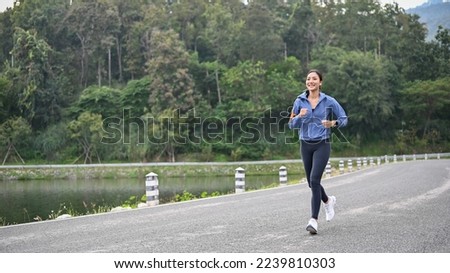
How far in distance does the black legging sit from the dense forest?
4652cm

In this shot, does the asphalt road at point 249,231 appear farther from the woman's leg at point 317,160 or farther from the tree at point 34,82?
the tree at point 34,82

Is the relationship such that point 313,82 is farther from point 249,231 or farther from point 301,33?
point 301,33

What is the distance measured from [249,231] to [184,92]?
170ft

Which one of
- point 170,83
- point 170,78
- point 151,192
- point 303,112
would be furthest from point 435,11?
point 170,78

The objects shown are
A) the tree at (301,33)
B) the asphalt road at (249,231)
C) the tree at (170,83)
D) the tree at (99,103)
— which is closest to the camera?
the asphalt road at (249,231)

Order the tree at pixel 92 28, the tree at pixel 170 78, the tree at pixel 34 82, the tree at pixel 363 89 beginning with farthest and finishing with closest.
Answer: the tree at pixel 92 28 → the tree at pixel 363 89 → the tree at pixel 170 78 → the tree at pixel 34 82

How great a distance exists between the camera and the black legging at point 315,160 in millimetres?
5422

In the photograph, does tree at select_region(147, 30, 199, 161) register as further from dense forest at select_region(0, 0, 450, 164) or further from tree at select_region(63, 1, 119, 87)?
tree at select_region(63, 1, 119, 87)

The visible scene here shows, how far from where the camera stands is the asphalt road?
4.77m

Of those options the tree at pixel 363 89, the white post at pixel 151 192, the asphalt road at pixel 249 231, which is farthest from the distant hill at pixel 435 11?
the tree at pixel 363 89

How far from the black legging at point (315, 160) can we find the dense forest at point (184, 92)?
46524mm

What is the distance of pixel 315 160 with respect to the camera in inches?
214
